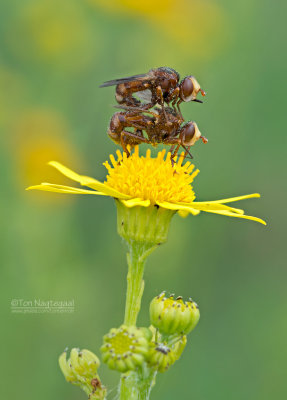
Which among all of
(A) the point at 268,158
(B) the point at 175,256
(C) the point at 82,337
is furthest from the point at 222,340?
(A) the point at 268,158

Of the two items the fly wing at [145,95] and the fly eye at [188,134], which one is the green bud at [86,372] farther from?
the fly wing at [145,95]

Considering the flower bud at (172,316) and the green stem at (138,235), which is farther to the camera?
the green stem at (138,235)

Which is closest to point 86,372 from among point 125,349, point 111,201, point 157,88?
point 125,349

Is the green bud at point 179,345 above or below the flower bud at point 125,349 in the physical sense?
below

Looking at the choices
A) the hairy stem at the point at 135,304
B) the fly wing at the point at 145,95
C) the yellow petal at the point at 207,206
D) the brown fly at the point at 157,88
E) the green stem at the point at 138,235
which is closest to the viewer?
the hairy stem at the point at 135,304

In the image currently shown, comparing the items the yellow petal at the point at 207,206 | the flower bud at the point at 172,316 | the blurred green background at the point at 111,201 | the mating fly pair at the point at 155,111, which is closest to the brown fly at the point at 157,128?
the mating fly pair at the point at 155,111

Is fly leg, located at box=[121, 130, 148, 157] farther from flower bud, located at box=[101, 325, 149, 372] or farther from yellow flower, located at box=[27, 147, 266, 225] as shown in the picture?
flower bud, located at box=[101, 325, 149, 372]
